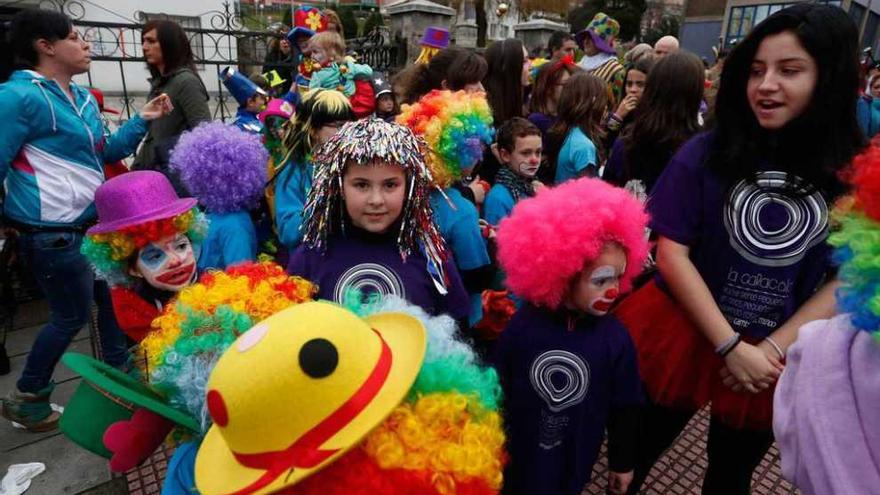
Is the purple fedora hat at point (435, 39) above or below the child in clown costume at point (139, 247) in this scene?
above

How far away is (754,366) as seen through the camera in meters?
1.72

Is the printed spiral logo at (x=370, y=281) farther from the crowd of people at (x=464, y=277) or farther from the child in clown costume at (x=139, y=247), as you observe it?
the child in clown costume at (x=139, y=247)

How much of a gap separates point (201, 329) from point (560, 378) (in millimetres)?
1159

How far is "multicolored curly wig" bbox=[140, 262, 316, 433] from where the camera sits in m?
1.27

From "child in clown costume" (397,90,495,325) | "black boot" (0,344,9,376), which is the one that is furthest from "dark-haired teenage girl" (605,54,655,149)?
"black boot" (0,344,9,376)

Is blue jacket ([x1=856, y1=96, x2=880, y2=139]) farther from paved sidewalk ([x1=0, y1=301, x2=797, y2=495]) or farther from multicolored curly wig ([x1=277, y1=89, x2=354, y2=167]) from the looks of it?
multicolored curly wig ([x1=277, y1=89, x2=354, y2=167])

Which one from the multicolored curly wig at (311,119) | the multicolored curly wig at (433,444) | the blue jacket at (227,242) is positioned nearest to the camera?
the multicolored curly wig at (433,444)

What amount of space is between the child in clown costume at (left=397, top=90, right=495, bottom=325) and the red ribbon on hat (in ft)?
4.70

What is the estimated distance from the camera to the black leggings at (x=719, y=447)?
1956 millimetres

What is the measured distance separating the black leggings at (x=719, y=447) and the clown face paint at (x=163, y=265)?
6.26 ft

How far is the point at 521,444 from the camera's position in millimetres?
1920

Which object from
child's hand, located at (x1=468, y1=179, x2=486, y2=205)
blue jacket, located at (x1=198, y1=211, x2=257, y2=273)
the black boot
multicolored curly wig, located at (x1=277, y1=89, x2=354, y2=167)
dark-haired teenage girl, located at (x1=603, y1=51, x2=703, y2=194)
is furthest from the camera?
the black boot

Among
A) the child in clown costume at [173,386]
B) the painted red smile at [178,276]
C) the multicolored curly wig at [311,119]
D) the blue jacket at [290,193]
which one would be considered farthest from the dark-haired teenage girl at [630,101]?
the child in clown costume at [173,386]

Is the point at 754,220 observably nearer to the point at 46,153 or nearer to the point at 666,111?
the point at 666,111
